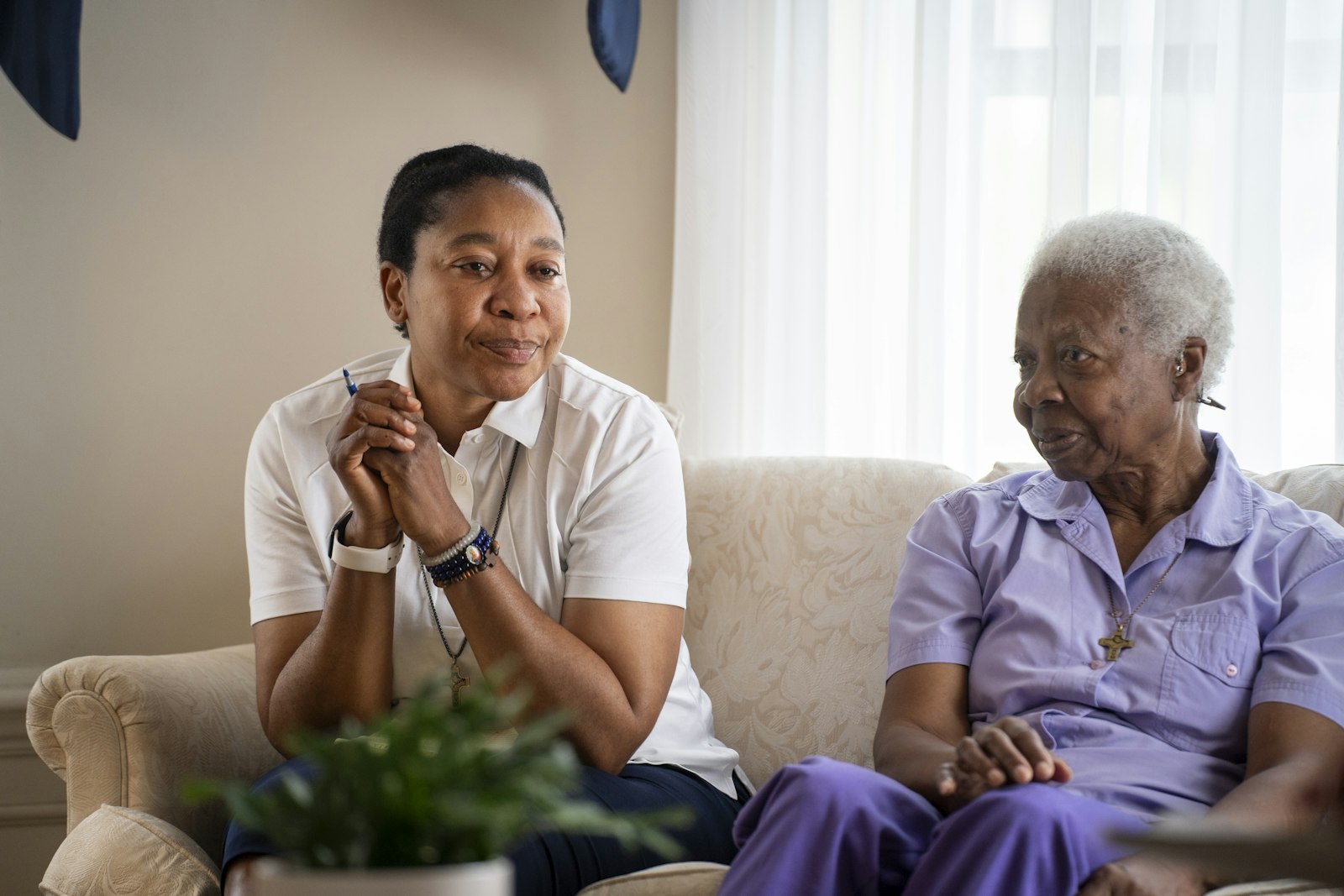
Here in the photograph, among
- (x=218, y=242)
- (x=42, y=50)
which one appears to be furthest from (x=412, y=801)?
(x=42, y=50)

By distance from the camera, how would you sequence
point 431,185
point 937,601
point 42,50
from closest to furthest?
point 937,601 → point 431,185 → point 42,50

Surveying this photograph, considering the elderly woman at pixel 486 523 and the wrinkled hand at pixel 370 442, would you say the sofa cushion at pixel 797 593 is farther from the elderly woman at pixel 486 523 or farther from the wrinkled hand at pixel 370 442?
the wrinkled hand at pixel 370 442

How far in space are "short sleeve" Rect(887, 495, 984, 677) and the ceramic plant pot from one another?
3.21 feet

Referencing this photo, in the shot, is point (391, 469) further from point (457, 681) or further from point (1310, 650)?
point (1310, 650)

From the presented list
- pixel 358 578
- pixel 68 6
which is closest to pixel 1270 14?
pixel 358 578

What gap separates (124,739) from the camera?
1584 millimetres

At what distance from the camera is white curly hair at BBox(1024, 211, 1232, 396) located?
1517 millimetres

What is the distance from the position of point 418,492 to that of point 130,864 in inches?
22.1

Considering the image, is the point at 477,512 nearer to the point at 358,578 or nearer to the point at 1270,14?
the point at 358,578

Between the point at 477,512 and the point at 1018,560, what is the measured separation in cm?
76

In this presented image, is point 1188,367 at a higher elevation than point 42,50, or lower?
lower

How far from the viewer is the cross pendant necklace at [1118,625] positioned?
4.80ft

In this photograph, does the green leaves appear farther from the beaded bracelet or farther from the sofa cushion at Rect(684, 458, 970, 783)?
the sofa cushion at Rect(684, 458, 970, 783)

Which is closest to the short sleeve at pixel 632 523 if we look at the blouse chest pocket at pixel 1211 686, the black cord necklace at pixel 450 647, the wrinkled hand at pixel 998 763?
the black cord necklace at pixel 450 647
